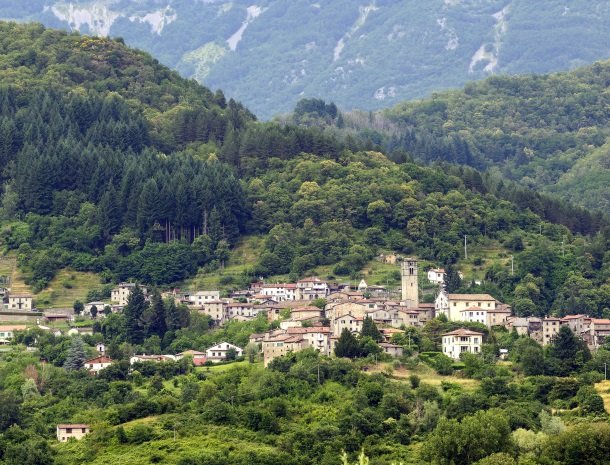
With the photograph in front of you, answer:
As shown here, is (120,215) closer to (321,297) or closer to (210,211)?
(210,211)

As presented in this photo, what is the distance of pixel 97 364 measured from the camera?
339 feet

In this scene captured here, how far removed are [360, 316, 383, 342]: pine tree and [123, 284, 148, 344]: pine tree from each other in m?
14.5

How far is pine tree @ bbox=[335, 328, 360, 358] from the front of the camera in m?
100

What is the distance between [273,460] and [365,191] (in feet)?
151

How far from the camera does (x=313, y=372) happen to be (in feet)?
322

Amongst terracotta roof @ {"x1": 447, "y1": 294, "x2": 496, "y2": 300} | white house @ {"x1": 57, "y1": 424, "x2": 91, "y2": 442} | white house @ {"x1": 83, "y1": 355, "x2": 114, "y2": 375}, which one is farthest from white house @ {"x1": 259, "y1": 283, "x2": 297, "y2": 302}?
white house @ {"x1": 57, "y1": 424, "x2": 91, "y2": 442}

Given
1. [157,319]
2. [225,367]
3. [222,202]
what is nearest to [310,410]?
[225,367]

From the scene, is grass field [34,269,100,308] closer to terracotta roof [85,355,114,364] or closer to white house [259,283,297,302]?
white house [259,283,297,302]

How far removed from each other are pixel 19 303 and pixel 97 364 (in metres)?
15.1

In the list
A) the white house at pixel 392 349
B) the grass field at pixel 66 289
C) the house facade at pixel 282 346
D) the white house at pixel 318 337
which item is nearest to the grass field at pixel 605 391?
the white house at pixel 392 349

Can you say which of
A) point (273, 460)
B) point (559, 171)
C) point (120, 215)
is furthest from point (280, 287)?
point (559, 171)

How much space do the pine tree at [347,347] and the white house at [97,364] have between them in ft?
40.5

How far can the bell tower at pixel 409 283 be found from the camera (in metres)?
113

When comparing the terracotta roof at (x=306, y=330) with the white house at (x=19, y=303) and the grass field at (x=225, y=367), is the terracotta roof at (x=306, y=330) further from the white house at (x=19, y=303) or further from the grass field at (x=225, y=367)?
the white house at (x=19, y=303)
